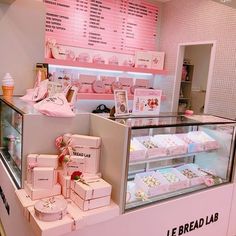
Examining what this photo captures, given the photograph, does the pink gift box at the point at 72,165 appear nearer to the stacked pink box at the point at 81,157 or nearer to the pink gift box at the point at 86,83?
the stacked pink box at the point at 81,157

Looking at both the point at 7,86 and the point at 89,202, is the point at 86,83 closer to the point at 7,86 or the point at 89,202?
the point at 7,86

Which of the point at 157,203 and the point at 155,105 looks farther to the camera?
the point at 155,105

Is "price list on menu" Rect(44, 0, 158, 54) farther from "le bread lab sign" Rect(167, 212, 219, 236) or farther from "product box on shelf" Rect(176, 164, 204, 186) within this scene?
"le bread lab sign" Rect(167, 212, 219, 236)

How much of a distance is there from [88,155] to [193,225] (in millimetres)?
1099

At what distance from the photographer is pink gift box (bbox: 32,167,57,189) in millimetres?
1598

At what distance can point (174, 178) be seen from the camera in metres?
2.23

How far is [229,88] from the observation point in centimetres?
385

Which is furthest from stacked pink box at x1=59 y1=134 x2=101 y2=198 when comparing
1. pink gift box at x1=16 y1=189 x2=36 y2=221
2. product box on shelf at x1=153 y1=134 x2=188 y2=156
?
product box on shelf at x1=153 y1=134 x2=188 y2=156

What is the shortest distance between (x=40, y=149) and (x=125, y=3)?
3.79 m

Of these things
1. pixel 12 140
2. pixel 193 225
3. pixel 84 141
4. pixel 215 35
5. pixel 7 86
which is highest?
pixel 215 35

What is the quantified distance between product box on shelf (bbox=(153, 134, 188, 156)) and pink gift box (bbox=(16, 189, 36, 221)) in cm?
109

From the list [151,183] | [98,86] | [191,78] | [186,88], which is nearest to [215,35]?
[191,78]

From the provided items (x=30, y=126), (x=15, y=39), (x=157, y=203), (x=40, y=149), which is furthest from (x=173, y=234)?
(x=15, y=39)

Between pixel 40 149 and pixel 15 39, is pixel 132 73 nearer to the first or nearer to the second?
pixel 15 39
